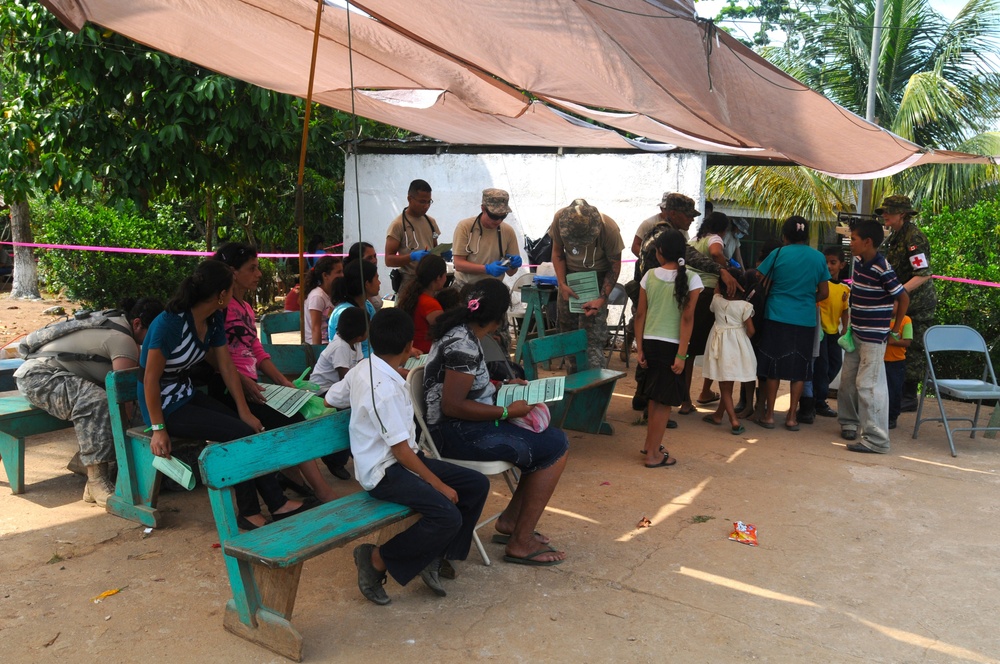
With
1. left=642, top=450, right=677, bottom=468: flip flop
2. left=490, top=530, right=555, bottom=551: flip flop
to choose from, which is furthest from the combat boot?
left=642, top=450, right=677, bottom=468: flip flop

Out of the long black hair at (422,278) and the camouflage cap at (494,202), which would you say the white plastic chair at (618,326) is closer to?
the camouflage cap at (494,202)

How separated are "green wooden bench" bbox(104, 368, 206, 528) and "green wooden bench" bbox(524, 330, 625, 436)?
2.54 m

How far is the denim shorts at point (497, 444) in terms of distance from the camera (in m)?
4.10

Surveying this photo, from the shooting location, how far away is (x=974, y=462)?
6.48 meters

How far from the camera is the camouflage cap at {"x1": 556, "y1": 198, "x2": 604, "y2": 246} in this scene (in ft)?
23.3

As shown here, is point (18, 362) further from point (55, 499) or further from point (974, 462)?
point (974, 462)

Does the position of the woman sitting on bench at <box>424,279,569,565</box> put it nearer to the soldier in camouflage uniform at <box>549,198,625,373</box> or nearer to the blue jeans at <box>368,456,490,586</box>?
the blue jeans at <box>368,456,490,586</box>

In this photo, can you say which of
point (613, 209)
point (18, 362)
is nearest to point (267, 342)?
point (18, 362)

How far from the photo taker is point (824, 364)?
305 inches

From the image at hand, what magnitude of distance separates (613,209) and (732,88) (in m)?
7.01

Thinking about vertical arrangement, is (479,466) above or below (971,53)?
below

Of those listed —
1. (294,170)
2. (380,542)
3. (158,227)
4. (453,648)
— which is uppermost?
(294,170)

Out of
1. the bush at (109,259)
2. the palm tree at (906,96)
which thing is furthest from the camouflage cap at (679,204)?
the palm tree at (906,96)

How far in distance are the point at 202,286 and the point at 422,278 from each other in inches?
61.9
